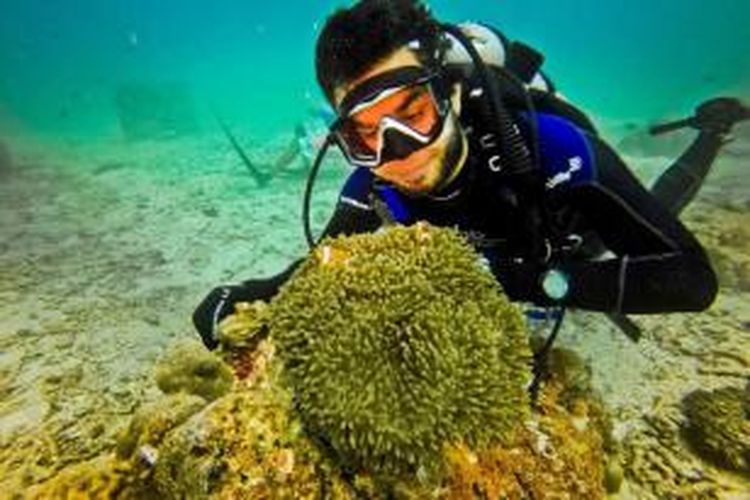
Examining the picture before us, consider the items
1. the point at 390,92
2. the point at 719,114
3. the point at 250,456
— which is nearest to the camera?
the point at 250,456

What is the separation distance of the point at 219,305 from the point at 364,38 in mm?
1637

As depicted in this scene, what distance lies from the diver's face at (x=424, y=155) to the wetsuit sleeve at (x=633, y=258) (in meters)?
0.66

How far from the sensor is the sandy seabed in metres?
4.00

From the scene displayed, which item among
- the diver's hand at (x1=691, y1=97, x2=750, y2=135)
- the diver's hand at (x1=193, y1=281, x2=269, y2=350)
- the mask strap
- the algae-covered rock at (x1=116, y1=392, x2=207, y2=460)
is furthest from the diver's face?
the diver's hand at (x1=691, y1=97, x2=750, y2=135)

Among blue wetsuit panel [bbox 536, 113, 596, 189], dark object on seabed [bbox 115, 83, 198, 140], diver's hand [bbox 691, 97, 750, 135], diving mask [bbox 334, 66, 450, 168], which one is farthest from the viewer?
dark object on seabed [bbox 115, 83, 198, 140]

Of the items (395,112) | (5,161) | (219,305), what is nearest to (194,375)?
(219,305)

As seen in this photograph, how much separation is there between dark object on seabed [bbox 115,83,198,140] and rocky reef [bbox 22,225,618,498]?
25936 mm

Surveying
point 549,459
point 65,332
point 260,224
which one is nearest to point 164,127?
point 260,224

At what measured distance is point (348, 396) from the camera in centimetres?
200

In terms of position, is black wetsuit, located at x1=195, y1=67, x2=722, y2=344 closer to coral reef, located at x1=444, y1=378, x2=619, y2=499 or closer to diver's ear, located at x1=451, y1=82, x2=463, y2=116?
diver's ear, located at x1=451, y1=82, x2=463, y2=116

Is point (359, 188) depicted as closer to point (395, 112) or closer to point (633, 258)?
point (395, 112)

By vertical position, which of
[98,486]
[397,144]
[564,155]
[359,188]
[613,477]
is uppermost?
[397,144]

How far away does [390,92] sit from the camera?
2.89 metres

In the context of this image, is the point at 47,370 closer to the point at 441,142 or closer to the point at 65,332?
the point at 65,332
